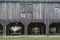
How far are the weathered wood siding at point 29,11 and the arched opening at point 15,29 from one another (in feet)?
11.3

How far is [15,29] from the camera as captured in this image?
37344 millimetres

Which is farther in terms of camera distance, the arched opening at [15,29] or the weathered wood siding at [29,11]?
the arched opening at [15,29]

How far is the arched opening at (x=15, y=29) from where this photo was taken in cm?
3744

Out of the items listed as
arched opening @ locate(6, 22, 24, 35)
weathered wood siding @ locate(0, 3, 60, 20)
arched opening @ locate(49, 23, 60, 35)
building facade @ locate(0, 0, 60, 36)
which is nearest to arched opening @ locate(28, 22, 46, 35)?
arched opening @ locate(49, 23, 60, 35)

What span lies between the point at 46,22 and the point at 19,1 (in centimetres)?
575

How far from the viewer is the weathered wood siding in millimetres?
34656

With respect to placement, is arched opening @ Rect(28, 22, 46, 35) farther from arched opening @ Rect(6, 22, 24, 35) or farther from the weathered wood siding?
the weathered wood siding

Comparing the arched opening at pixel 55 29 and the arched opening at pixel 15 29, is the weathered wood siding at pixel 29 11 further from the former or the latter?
the arched opening at pixel 55 29

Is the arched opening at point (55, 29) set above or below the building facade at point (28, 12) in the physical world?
below

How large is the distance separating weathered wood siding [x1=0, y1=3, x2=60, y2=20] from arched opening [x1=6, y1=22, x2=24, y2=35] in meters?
3.44

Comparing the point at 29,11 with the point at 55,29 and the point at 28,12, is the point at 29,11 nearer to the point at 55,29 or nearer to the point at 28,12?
the point at 28,12

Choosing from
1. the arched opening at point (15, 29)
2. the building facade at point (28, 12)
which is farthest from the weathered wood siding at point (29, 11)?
the arched opening at point (15, 29)

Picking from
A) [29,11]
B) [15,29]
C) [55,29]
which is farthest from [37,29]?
[29,11]

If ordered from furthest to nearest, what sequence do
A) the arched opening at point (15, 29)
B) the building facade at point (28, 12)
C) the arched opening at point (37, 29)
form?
the arched opening at point (37, 29)
the arched opening at point (15, 29)
the building facade at point (28, 12)
